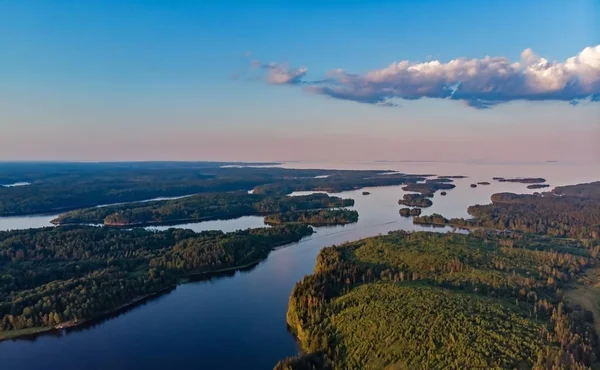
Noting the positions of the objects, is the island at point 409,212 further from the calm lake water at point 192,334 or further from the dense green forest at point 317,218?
the calm lake water at point 192,334

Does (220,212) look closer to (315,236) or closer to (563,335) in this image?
(315,236)

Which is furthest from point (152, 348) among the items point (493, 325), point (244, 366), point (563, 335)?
point (563, 335)

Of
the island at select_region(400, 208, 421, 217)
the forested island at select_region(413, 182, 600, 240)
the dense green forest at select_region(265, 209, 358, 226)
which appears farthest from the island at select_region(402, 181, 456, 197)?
the dense green forest at select_region(265, 209, 358, 226)

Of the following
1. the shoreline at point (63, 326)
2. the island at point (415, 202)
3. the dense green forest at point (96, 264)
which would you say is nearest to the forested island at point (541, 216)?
the island at point (415, 202)

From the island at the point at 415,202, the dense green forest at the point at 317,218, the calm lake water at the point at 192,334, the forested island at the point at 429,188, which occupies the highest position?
the forested island at the point at 429,188

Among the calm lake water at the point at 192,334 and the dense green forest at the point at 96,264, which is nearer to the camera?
the calm lake water at the point at 192,334

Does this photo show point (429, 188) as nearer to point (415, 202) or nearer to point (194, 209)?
point (415, 202)

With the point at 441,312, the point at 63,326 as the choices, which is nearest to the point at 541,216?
the point at 441,312
